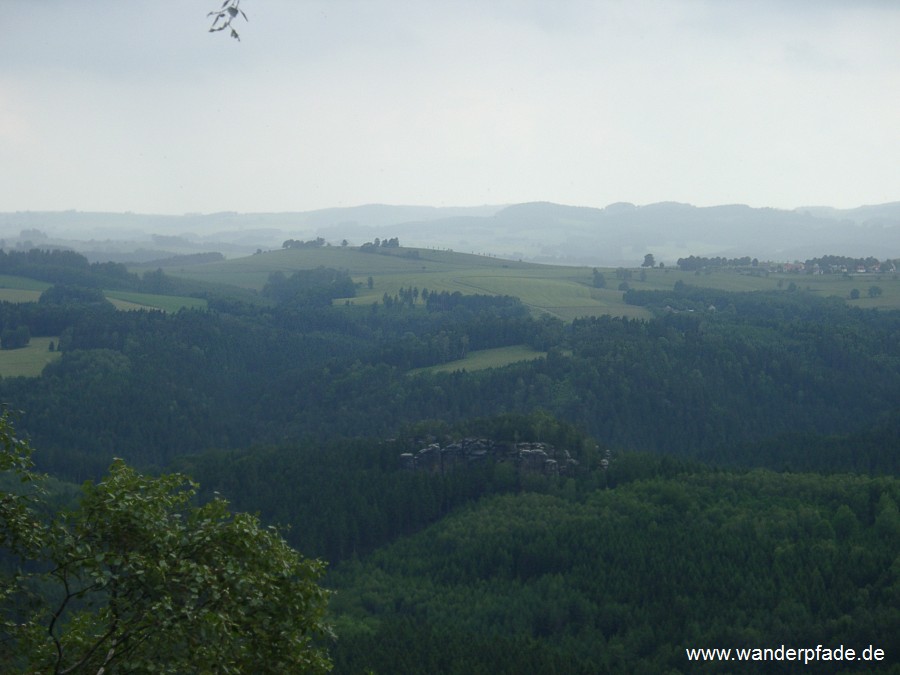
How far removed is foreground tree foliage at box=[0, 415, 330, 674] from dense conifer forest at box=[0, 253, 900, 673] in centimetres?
366

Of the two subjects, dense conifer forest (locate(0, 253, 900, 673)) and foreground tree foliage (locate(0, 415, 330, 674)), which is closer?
foreground tree foliage (locate(0, 415, 330, 674))

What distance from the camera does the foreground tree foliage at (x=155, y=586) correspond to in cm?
2250

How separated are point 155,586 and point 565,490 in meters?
89.8

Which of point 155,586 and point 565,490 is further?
point 565,490

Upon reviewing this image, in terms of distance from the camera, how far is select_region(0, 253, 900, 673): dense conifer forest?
70.1 m

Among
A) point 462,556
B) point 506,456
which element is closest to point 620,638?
point 462,556

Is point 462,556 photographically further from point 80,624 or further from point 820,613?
point 80,624

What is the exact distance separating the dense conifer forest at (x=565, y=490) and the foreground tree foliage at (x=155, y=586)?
366 centimetres

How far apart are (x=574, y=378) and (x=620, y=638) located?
4586 inches

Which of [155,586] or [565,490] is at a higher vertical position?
[155,586]

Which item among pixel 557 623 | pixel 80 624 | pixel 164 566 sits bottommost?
pixel 557 623

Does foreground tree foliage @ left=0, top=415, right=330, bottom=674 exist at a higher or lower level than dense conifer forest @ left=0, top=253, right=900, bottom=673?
higher

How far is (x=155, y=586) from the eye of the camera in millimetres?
22797

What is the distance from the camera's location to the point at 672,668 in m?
65.2
